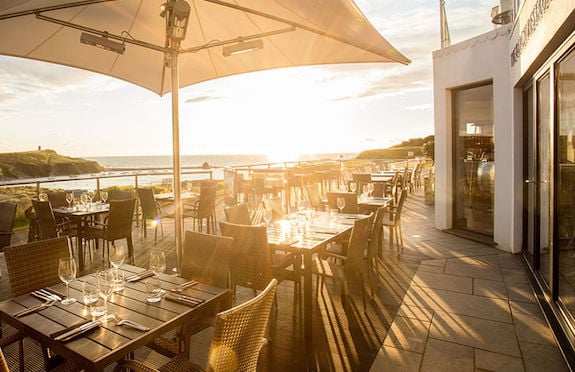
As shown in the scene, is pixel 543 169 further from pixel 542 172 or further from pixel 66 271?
pixel 66 271

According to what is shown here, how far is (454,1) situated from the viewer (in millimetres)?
7094

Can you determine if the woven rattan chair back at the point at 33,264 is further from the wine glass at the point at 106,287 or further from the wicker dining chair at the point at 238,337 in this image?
the wicker dining chair at the point at 238,337

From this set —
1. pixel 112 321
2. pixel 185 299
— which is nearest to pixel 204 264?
pixel 185 299

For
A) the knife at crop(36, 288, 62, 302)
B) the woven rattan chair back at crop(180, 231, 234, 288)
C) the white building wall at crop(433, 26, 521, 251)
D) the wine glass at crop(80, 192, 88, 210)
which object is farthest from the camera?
the wine glass at crop(80, 192, 88, 210)

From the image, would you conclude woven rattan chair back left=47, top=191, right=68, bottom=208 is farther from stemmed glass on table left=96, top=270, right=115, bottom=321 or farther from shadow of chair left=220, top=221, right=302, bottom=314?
stemmed glass on table left=96, top=270, right=115, bottom=321

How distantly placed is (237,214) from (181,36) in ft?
6.56

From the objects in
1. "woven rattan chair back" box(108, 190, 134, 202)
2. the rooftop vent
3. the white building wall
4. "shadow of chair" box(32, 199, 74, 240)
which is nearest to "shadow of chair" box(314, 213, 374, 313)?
the white building wall

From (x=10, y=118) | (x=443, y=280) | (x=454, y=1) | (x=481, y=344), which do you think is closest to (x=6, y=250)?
(x=481, y=344)

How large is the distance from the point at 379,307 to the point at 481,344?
94 centimetres

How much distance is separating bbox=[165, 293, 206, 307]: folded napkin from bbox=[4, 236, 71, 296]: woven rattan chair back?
1080 mm

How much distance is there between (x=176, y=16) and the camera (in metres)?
2.57

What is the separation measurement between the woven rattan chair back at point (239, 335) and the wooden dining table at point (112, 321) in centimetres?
45

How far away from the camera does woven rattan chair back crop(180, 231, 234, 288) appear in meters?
2.33

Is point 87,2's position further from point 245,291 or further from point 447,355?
point 447,355
